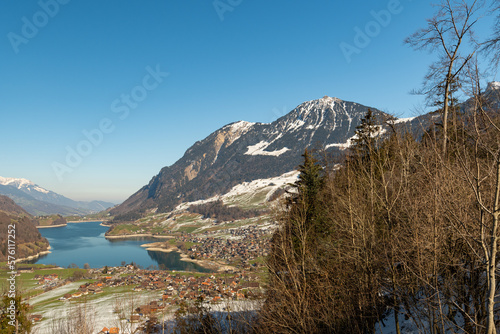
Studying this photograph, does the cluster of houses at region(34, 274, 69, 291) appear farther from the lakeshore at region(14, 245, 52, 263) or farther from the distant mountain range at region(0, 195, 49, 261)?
the lakeshore at region(14, 245, 52, 263)

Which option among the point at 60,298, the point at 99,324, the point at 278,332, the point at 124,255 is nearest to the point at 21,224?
the point at 124,255

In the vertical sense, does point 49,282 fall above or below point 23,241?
below

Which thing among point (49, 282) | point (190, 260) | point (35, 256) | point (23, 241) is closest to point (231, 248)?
point (190, 260)

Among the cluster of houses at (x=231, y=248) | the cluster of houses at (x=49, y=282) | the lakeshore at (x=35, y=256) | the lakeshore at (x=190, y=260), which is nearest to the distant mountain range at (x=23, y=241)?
the lakeshore at (x=35, y=256)

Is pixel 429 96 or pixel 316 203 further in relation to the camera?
pixel 316 203

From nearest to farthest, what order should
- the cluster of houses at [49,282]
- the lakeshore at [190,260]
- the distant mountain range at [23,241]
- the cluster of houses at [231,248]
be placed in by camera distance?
the cluster of houses at [49,282]
the lakeshore at [190,260]
the cluster of houses at [231,248]
the distant mountain range at [23,241]

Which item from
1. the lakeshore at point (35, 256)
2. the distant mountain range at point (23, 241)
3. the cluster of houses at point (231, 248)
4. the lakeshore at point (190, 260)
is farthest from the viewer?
the distant mountain range at point (23, 241)

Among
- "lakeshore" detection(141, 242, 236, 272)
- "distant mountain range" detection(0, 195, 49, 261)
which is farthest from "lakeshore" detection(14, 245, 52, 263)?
"lakeshore" detection(141, 242, 236, 272)

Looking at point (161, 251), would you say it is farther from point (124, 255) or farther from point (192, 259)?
point (192, 259)

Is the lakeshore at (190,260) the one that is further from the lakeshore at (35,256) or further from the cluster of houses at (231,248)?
the lakeshore at (35,256)

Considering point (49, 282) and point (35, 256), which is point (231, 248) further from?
point (35, 256)

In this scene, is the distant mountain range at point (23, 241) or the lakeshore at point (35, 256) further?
the distant mountain range at point (23, 241)
